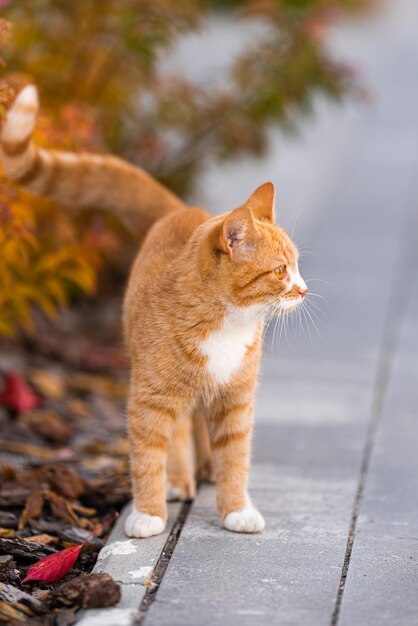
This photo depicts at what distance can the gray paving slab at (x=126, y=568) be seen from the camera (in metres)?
2.90

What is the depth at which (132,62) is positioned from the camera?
6223mm

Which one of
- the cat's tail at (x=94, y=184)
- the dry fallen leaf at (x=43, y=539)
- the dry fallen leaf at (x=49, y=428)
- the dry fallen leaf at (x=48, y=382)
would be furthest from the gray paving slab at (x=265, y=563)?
the dry fallen leaf at (x=48, y=382)

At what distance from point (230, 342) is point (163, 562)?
0.75 m

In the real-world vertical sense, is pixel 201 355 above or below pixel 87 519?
above

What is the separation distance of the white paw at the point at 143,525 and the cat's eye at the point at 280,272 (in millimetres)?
929

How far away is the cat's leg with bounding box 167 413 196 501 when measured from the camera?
3.98 metres

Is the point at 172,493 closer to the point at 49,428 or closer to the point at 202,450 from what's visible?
the point at 202,450

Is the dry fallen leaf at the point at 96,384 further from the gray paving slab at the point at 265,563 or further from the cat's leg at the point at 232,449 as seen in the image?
the cat's leg at the point at 232,449

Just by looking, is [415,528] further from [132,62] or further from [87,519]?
[132,62]

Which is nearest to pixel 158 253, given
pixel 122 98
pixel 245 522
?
pixel 245 522

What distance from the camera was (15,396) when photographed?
4.99m

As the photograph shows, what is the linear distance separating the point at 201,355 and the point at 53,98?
9.60 ft

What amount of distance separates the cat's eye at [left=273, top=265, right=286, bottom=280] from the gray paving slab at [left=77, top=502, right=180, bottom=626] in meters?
0.96

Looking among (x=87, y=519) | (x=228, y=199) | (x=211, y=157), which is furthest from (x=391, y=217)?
Answer: (x=87, y=519)
